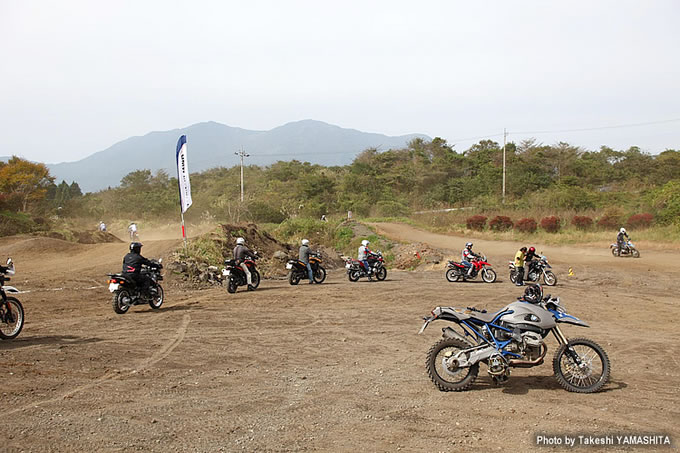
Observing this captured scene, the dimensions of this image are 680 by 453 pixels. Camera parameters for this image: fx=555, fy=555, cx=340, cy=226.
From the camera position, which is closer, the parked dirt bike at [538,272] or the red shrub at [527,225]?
the parked dirt bike at [538,272]

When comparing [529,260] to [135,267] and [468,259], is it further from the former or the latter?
[135,267]

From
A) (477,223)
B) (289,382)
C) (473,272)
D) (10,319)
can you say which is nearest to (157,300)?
(10,319)

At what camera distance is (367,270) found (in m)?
20.4

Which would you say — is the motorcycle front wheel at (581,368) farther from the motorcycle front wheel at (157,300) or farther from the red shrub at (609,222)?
the red shrub at (609,222)

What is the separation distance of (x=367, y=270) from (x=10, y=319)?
1282 cm

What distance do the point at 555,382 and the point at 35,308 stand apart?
1152 centimetres

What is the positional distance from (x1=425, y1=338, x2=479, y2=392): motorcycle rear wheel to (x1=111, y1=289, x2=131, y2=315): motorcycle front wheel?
837 centimetres

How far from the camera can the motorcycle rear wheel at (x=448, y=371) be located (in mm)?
6777

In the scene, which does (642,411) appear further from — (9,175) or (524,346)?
(9,175)

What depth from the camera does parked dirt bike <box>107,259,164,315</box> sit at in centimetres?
1258

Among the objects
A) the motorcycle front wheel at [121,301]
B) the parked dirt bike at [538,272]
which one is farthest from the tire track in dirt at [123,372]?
the parked dirt bike at [538,272]

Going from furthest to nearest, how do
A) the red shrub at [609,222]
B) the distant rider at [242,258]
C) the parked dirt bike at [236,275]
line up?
the red shrub at [609,222] < the distant rider at [242,258] < the parked dirt bike at [236,275]

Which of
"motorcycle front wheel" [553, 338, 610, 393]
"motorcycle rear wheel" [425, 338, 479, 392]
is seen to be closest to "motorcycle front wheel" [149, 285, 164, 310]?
"motorcycle rear wheel" [425, 338, 479, 392]

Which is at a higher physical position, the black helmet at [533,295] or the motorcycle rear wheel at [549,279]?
the black helmet at [533,295]
